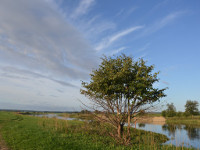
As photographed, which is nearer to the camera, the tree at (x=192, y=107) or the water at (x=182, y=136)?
the water at (x=182, y=136)

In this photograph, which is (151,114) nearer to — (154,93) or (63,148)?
(154,93)

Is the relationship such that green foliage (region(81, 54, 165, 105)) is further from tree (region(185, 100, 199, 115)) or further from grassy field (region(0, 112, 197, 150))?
tree (region(185, 100, 199, 115))

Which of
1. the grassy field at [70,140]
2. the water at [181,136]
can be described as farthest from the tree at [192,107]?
the grassy field at [70,140]

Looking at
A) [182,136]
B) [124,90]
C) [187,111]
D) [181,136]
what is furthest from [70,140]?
[187,111]

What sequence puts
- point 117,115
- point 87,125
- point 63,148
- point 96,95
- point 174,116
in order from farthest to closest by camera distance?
1. point 174,116
2. point 87,125
3. point 96,95
4. point 117,115
5. point 63,148

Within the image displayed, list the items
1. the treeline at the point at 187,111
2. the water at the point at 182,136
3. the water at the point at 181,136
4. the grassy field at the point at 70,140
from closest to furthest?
1. the grassy field at the point at 70,140
2. the water at the point at 182,136
3. the water at the point at 181,136
4. the treeline at the point at 187,111

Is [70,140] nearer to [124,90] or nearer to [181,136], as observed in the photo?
[124,90]

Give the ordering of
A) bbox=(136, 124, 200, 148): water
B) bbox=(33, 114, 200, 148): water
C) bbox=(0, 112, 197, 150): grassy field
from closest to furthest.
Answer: bbox=(0, 112, 197, 150): grassy field
bbox=(136, 124, 200, 148): water
bbox=(33, 114, 200, 148): water

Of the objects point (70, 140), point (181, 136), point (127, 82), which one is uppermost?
point (127, 82)

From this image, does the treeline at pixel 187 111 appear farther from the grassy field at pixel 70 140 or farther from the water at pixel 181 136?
the grassy field at pixel 70 140

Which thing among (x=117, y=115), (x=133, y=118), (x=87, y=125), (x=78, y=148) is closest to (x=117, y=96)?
(x=117, y=115)

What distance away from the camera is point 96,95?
1390 cm

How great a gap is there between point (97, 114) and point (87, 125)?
5.01 meters

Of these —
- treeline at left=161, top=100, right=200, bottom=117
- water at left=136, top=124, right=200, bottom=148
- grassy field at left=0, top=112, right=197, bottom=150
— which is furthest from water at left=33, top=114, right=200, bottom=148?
treeline at left=161, top=100, right=200, bottom=117
